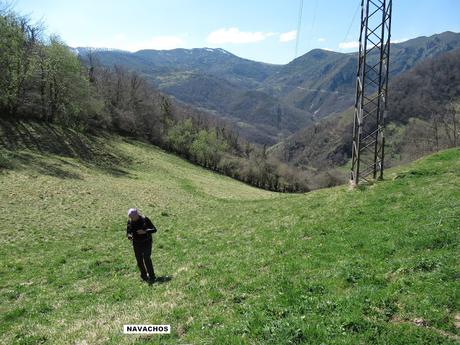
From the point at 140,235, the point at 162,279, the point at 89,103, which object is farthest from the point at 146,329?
the point at 89,103

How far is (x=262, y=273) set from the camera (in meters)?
12.8

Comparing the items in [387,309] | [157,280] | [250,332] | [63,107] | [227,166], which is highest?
[63,107]

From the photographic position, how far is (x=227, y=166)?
372 ft

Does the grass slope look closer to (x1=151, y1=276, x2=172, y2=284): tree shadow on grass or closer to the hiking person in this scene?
(x1=151, y1=276, x2=172, y2=284): tree shadow on grass

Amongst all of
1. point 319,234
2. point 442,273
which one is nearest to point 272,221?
point 319,234

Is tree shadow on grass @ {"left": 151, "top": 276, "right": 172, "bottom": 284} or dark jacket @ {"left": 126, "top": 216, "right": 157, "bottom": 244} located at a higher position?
dark jacket @ {"left": 126, "top": 216, "right": 157, "bottom": 244}

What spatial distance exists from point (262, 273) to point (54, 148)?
53833 millimetres

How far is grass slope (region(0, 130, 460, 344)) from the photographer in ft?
27.9

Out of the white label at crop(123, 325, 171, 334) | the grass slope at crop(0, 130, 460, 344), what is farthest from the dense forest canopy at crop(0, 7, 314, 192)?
the white label at crop(123, 325, 171, 334)

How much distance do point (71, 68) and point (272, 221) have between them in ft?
188

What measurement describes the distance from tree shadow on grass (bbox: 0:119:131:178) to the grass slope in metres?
17.0

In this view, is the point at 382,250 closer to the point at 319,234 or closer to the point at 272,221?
the point at 319,234

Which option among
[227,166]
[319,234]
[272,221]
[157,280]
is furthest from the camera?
[227,166]

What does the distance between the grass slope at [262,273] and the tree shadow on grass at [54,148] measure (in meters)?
17.0
